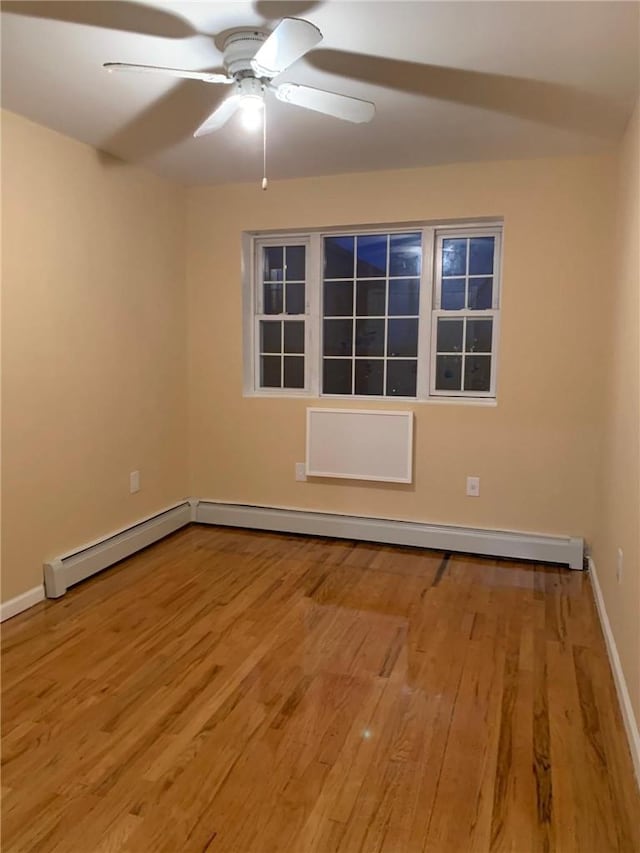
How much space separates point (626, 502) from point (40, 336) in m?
2.84

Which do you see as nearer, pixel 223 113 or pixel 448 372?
pixel 223 113

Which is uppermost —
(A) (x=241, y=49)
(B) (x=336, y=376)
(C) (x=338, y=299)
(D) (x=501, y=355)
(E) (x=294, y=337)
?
A: (A) (x=241, y=49)

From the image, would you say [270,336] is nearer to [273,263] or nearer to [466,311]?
[273,263]

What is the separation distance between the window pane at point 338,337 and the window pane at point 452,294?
662 millimetres

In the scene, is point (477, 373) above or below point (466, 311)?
below

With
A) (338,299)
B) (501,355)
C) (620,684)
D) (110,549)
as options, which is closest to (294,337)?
(338,299)

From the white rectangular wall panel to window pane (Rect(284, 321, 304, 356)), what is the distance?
496 mm

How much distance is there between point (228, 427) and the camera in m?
4.43

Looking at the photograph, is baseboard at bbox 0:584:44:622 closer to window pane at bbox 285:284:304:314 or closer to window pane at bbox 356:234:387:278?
window pane at bbox 285:284:304:314

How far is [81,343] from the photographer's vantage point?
11.0 feet

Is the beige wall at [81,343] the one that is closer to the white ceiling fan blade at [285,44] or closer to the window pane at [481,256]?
the white ceiling fan blade at [285,44]

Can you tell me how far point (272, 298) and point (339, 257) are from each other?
0.57 meters

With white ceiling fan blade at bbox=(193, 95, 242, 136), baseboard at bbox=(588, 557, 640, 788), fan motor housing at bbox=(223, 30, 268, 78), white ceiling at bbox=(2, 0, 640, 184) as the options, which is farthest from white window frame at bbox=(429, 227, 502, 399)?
fan motor housing at bbox=(223, 30, 268, 78)

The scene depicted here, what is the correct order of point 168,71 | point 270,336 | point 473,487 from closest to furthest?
point 168,71, point 473,487, point 270,336
